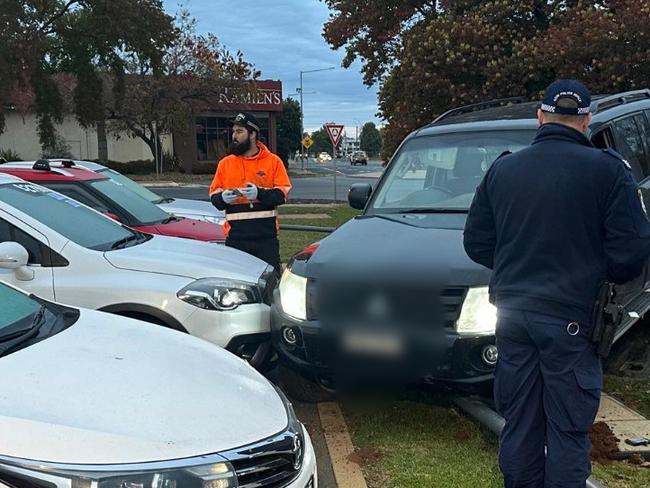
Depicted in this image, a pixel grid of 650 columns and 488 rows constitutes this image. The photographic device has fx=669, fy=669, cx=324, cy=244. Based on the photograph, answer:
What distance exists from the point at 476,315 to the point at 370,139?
130 meters

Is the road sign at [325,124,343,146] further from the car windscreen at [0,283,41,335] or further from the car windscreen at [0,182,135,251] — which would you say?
the car windscreen at [0,283,41,335]

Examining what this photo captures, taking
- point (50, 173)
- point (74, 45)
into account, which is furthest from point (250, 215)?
point (74, 45)

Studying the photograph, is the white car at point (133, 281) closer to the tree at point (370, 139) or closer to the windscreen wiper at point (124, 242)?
the windscreen wiper at point (124, 242)

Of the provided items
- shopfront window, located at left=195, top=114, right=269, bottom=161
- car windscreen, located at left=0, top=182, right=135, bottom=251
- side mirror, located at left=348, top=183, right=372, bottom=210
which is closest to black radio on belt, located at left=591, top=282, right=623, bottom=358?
side mirror, located at left=348, top=183, right=372, bottom=210

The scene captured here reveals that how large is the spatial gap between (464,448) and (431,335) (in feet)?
2.49

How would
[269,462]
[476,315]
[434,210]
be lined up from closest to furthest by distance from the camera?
1. [269,462]
2. [476,315]
3. [434,210]

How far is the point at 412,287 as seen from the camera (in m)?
3.81

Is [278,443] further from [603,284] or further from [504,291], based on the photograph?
[603,284]

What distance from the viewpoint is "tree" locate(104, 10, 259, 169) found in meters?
34.6

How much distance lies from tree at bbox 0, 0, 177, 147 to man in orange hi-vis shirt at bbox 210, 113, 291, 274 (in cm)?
2530

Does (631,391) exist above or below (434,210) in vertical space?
below

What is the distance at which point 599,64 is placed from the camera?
34.4 ft

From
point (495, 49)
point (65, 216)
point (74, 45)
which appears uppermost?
point (74, 45)

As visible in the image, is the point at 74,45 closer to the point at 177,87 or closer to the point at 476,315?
the point at 177,87
